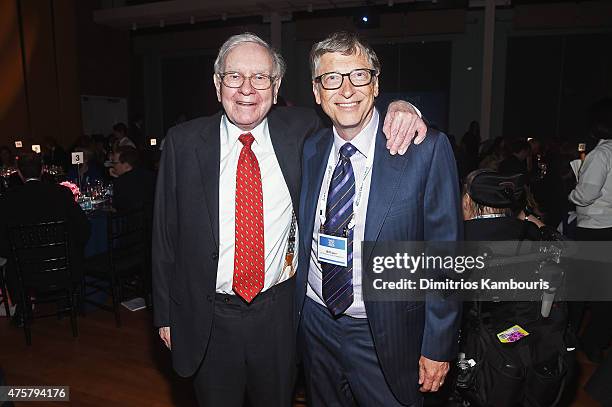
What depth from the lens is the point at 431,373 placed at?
159cm

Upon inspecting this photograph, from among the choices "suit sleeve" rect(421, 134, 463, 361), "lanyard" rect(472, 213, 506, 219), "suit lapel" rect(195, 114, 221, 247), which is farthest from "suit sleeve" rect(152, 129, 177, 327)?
"lanyard" rect(472, 213, 506, 219)

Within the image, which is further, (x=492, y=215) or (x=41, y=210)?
(x=41, y=210)

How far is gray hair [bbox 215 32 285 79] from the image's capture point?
1.76 m

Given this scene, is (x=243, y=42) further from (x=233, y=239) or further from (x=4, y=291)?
(x=4, y=291)

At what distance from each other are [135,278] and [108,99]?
8.15 meters

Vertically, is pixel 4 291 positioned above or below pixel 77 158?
below

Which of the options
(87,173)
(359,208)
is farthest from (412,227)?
(87,173)

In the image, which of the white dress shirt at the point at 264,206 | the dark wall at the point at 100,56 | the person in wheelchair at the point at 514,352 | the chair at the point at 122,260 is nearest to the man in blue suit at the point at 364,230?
the white dress shirt at the point at 264,206

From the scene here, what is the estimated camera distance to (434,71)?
1092 cm

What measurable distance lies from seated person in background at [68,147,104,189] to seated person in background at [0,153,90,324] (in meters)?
1.92

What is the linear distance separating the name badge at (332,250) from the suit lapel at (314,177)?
0.06 m

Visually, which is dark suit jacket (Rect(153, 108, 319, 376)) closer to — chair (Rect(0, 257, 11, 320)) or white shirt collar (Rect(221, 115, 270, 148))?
white shirt collar (Rect(221, 115, 270, 148))

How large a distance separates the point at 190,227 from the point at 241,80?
1.95 ft

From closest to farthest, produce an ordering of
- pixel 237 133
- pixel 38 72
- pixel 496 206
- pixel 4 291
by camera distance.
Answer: pixel 237 133 → pixel 496 206 → pixel 4 291 → pixel 38 72
